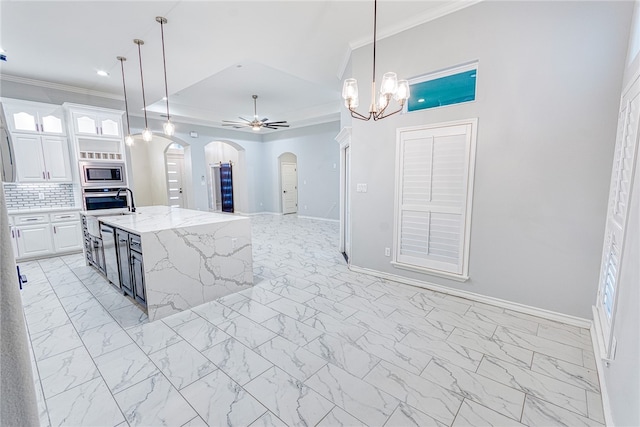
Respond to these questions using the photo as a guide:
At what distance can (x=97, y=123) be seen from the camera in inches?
194

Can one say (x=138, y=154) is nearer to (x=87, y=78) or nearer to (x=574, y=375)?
(x=87, y=78)

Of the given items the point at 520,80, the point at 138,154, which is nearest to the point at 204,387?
the point at 520,80

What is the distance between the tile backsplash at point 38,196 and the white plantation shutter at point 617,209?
7.25 meters

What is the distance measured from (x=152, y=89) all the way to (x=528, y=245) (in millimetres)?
6287

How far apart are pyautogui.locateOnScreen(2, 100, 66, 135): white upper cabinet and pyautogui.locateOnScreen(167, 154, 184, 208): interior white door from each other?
4815 millimetres

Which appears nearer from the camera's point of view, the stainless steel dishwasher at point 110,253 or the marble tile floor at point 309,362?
the marble tile floor at point 309,362

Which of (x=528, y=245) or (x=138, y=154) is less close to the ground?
(x=138, y=154)

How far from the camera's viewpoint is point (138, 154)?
942 centimetres

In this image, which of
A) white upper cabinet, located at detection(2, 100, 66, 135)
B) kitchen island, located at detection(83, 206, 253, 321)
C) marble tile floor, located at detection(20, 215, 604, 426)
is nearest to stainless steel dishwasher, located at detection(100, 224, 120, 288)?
kitchen island, located at detection(83, 206, 253, 321)

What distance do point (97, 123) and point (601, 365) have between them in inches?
280

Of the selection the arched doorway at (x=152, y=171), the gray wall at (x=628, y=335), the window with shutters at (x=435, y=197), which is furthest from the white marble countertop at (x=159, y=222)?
the arched doorway at (x=152, y=171)

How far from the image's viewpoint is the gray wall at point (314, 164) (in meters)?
8.12

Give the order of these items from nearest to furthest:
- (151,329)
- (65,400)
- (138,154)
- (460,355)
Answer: (65,400) → (460,355) → (151,329) → (138,154)

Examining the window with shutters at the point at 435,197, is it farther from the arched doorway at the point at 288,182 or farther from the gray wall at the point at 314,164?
the arched doorway at the point at 288,182
